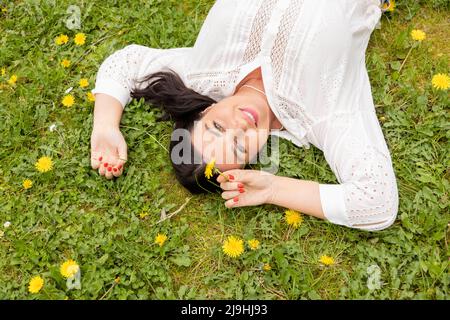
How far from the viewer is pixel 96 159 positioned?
2906 millimetres

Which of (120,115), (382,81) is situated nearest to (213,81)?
(120,115)

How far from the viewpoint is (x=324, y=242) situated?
2705 mm

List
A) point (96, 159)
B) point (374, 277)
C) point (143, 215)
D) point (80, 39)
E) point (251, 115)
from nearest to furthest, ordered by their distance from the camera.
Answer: point (374, 277), point (251, 115), point (143, 215), point (96, 159), point (80, 39)

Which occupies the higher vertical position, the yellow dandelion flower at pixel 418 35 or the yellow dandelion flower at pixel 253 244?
the yellow dandelion flower at pixel 418 35

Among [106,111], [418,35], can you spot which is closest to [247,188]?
[106,111]

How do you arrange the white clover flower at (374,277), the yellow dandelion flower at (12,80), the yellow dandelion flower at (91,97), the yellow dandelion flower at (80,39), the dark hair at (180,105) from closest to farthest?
1. the white clover flower at (374,277)
2. the dark hair at (180,105)
3. the yellow dandelion flower at (91,97)
4. the yellow dandelion flower at (12,80)
5. the yellow dandelion flower at (80,39)

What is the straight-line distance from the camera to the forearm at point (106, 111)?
9.71 ft

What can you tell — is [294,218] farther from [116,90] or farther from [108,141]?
[116,90]

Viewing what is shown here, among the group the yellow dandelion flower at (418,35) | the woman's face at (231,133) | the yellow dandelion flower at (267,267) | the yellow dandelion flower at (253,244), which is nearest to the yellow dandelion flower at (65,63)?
the woman's face at (231,133)

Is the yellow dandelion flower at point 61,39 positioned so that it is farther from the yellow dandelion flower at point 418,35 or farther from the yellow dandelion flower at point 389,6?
the yellow dandelion flower at point 418,35

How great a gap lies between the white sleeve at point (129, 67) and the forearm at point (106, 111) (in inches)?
1.2

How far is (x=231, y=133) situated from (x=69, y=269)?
1.04m

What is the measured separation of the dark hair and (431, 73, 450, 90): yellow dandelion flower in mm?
1279

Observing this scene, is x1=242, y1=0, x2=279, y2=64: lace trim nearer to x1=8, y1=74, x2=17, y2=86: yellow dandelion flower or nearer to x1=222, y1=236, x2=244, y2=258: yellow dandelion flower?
x1=222, y1=236, x2=244, y2=258: yellow dandelion flower
